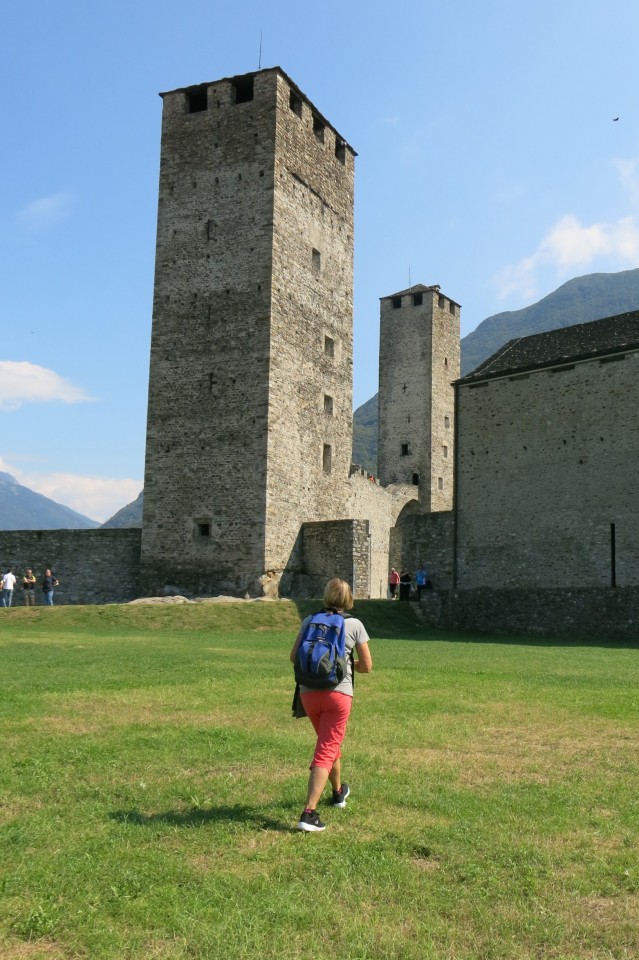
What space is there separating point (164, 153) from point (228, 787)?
1175 inches

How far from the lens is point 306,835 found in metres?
4.85

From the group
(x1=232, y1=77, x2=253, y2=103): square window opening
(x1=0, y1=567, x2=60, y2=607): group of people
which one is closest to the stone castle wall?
(x1=0, y1=567, x2=60, y2=607): group of people

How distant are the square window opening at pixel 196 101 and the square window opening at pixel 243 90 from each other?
1.21m

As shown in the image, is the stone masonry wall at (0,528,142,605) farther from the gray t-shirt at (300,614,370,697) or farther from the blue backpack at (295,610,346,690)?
the blue backpack at (295,610,346,690)

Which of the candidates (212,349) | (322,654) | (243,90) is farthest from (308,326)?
(322,654)

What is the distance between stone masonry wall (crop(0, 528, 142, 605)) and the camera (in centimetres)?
3050

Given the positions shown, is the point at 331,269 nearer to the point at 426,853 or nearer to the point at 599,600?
the point at 599,600

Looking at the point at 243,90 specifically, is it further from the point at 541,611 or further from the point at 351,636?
the point at 351,636

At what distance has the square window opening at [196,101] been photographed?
31719 mm

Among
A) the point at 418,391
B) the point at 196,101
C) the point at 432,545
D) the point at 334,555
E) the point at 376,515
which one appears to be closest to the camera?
the point at 432,545

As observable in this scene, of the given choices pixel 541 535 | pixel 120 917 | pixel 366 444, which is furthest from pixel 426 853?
pixel 366 444

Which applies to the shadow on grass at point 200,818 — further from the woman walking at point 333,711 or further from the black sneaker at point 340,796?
the black sneaker at point 340,796

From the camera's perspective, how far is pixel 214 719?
8.23m

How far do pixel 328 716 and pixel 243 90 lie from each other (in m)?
30.3
